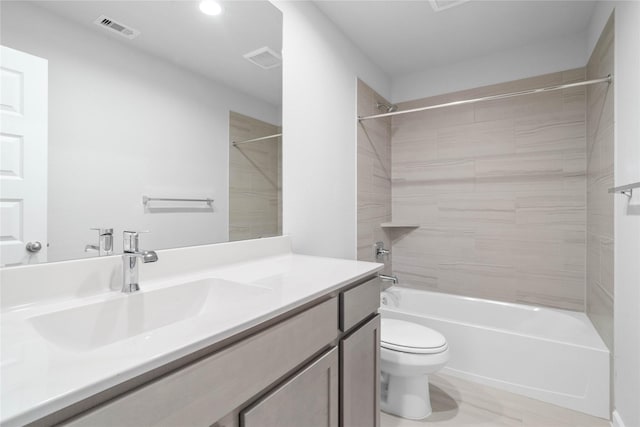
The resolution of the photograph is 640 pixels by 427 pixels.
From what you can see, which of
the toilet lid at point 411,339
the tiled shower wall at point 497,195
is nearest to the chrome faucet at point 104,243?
the toilet lid at point 411,339

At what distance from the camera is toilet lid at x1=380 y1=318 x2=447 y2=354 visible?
5.38 feet

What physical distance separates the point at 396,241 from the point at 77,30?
267 cm

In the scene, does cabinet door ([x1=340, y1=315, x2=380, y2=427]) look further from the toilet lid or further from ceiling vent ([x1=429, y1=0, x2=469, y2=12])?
ceiling vent ([x1=429, y1=0, x2=469, y2=12])

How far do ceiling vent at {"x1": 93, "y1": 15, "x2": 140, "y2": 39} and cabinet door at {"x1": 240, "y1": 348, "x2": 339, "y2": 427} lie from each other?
117cm

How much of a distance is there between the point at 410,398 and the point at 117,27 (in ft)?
6.89

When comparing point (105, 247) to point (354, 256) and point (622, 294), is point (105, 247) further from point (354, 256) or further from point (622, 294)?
point (622, 294)

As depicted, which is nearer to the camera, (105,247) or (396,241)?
(105,247)

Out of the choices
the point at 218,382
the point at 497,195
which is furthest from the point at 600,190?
the point at 218,382

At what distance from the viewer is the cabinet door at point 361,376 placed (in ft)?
3.42

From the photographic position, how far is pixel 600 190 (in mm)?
1871

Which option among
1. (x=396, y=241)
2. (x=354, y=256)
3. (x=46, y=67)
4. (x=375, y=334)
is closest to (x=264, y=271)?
(x=375, y=334)

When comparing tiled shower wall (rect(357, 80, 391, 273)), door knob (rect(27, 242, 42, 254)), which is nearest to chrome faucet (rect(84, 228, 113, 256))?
door knob (rect(27, 242, 42, 254))

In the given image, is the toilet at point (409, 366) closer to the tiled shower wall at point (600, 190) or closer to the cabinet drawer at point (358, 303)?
the cabinet drawer at point (358, 303)

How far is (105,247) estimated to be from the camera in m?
0.94
